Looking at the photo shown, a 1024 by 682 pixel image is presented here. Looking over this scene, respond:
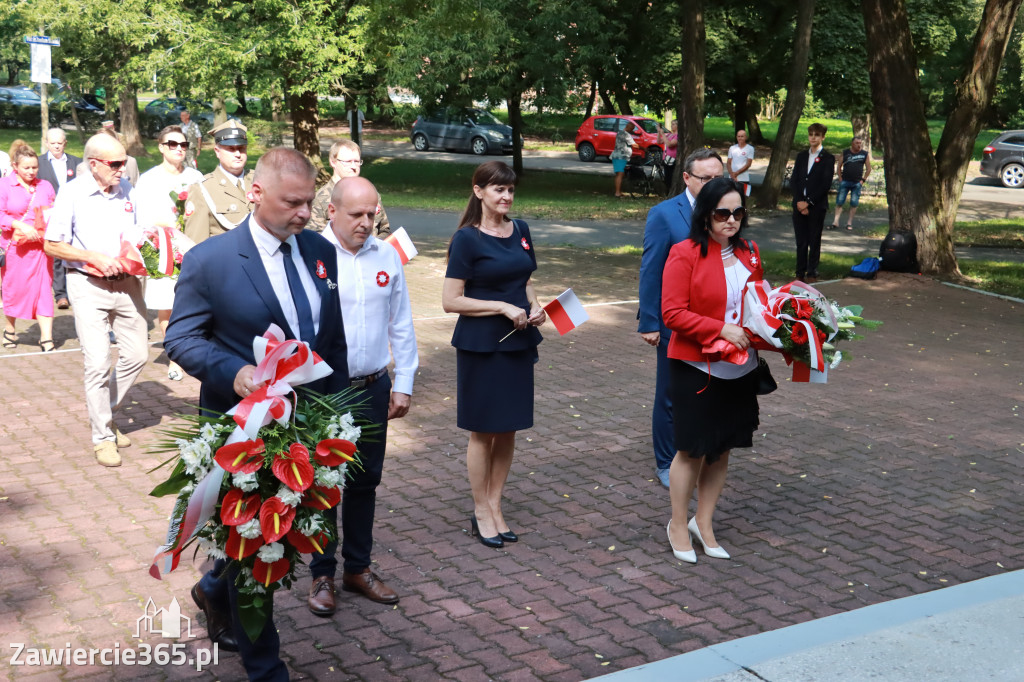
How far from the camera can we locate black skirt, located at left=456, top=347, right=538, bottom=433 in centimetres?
564

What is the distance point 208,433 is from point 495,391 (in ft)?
7.49

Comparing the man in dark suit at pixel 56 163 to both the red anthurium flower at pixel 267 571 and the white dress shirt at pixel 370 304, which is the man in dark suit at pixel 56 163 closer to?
the white dress shirt at pixel 370 304

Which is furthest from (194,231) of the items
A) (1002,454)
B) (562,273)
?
(562,273)

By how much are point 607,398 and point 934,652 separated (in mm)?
4488

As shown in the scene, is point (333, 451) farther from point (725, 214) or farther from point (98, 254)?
point (98, 254)

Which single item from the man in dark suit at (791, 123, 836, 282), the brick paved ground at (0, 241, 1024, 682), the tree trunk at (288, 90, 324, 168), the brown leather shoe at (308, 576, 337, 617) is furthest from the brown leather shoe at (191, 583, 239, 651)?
the tree trunk at (288, 90, 324, 168)

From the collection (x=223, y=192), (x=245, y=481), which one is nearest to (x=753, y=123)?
(x=223, y=192)

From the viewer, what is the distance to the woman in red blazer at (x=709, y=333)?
5.21 meters

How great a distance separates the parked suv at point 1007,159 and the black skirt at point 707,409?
1218 inches

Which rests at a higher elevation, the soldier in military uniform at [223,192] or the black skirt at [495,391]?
the soldier in military uniform at [223,192]

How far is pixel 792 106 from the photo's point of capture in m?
24.3

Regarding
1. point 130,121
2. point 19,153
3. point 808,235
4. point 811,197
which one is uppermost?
point 130,121

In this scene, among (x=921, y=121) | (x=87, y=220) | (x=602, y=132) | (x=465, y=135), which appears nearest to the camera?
(x=87, y=220)

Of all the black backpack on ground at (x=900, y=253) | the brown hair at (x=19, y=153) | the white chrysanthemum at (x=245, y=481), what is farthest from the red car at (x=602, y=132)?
the white chrysanthemum at (x=245, y=481)
